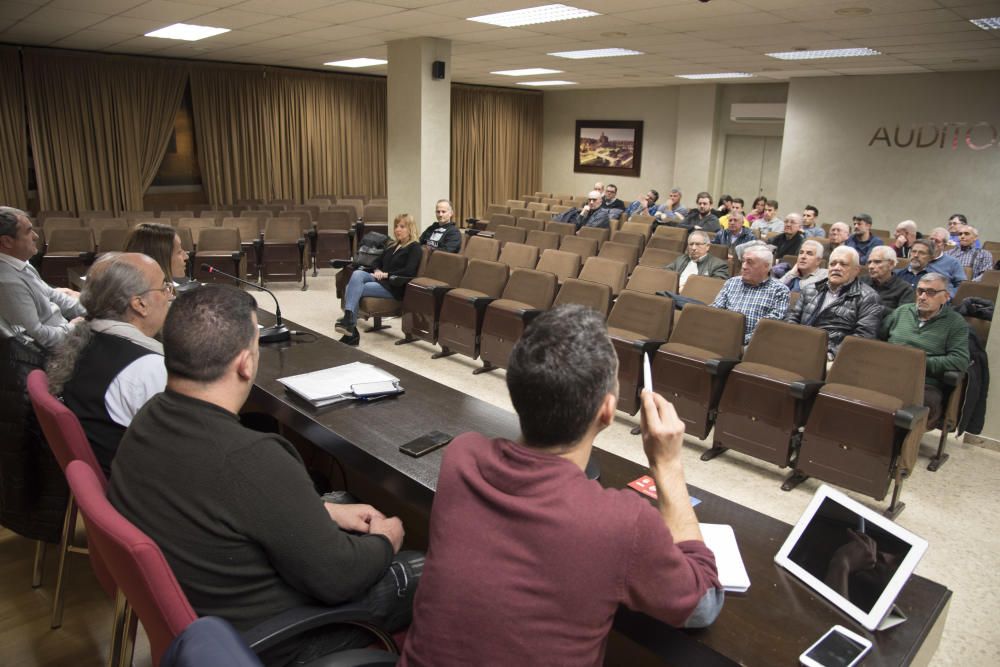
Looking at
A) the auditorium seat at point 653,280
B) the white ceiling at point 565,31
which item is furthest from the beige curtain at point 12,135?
the auditorium seat at point 653,280

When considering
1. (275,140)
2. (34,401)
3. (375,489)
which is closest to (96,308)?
(34,401)

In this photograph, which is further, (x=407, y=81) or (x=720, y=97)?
(x=720, y=97)

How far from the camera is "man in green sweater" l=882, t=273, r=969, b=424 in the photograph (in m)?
3.83

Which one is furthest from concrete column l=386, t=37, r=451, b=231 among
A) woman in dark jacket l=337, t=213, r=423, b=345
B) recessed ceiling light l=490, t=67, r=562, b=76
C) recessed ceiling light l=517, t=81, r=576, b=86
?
recessed ceiling light l=517, t=81, r=576, b=86

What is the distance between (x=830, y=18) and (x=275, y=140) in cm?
942

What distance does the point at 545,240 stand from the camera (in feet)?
26.0

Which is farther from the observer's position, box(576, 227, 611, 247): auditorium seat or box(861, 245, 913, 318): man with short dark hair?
box(576, 227, 611, 247): auditorium seat

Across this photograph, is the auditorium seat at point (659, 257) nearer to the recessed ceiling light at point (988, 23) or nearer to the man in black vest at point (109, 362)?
the recessed ceiling light at point (988, 23)

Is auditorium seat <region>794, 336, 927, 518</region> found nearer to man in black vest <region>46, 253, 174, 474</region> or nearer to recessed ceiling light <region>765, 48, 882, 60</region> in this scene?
man in black vest <region>46, 253, 174, 474</region>

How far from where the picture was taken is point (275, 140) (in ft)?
39.9

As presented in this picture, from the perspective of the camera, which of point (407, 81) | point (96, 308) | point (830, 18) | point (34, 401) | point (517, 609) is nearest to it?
point (517, 609)

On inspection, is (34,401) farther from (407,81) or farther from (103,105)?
(103,105)

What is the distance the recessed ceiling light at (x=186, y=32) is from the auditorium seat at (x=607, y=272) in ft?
17.3

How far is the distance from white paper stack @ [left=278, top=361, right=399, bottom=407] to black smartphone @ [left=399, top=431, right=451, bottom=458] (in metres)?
0.45
